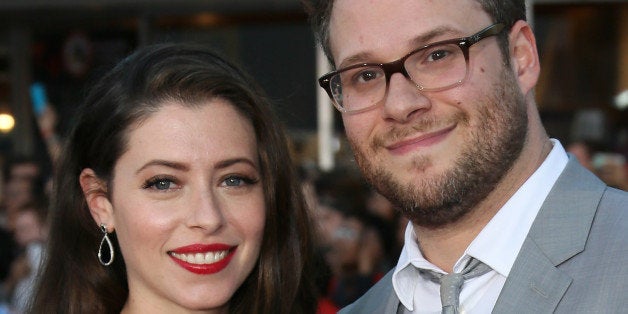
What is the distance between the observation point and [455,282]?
3.02 metres

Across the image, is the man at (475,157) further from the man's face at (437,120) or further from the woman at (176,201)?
the woman at (176,201)

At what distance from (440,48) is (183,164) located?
3.42 feet

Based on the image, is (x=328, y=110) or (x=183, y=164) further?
(x=328, y=110)

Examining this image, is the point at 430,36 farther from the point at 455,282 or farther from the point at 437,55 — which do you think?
the point at 455,282

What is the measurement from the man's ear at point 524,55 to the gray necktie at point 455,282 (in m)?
0.54

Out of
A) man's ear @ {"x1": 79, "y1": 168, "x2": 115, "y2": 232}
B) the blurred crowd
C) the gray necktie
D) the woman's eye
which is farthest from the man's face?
the blurred crowd

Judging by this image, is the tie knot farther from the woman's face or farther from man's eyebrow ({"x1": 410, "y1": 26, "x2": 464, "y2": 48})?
the woman's face

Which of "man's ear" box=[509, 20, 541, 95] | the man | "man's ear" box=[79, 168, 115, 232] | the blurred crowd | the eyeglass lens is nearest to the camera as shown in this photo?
the man

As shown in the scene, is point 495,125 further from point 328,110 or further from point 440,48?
point 328,110

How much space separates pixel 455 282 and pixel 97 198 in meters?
1.46

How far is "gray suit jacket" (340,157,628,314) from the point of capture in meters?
2.75

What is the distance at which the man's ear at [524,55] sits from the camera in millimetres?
3105

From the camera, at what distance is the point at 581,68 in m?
11.1

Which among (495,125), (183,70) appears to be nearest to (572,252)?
(495,125)
